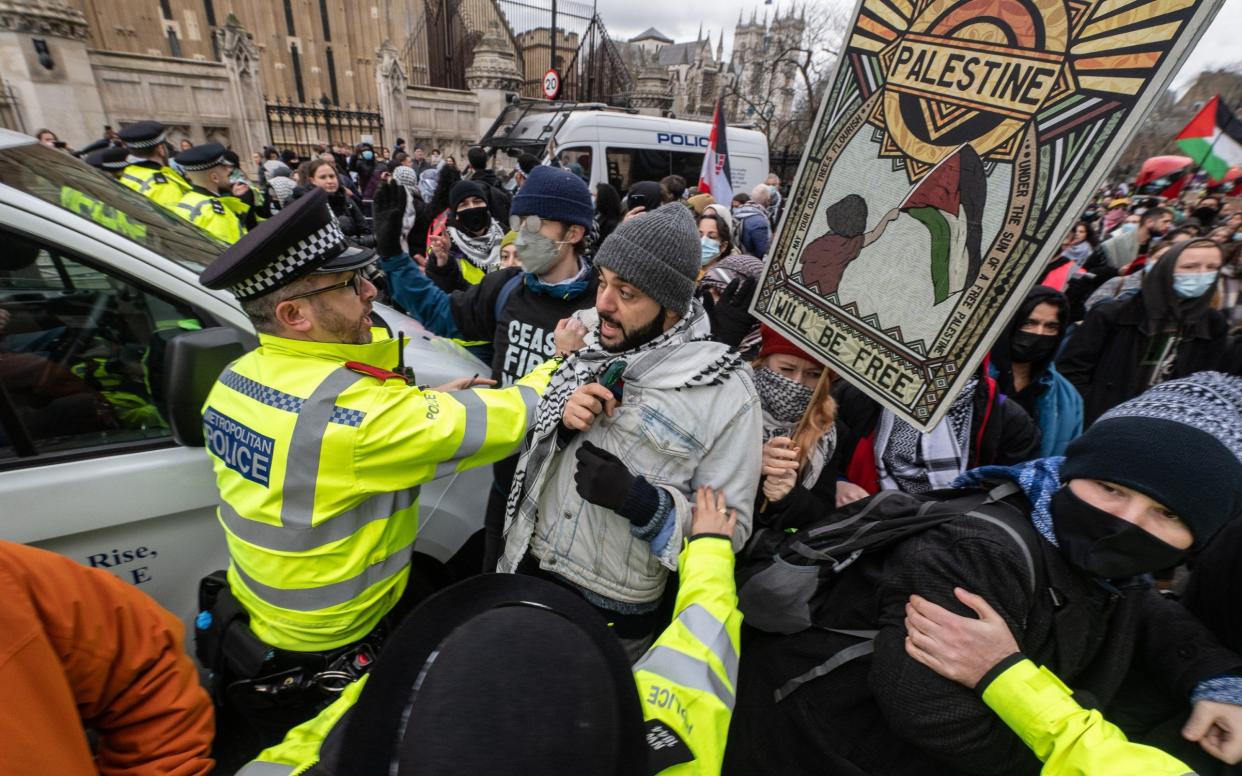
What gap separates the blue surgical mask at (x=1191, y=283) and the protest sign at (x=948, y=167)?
3.10 m

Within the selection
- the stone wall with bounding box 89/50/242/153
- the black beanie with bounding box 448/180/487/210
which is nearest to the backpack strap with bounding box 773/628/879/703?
the black beanie with bounding box 448/180/487/210

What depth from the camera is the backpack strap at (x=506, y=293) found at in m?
2.57

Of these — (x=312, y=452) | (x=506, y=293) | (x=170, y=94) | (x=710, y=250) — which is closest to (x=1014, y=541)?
(x=312, y=452)

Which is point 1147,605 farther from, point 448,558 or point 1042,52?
point 448,558

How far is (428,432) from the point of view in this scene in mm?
1404

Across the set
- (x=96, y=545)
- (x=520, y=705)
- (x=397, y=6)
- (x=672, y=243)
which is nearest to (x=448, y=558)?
(x=96, y=545)

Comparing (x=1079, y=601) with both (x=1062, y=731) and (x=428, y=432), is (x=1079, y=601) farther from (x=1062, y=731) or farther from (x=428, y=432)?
(x=428, y=432)

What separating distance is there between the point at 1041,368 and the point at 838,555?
1.92 m

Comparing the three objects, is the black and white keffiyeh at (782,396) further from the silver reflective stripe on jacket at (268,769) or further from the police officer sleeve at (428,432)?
the silver reflective stripe on jacket at (268,769)

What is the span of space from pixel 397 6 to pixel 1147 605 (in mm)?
37607

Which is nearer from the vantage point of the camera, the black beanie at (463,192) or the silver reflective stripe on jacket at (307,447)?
the silver reflective stripe on jacket at (307,447)

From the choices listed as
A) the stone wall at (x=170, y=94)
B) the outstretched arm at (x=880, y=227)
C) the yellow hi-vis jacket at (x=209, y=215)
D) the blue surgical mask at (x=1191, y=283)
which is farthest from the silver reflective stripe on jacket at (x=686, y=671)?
the stone wall at (x=170, y=94)

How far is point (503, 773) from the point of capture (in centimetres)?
59

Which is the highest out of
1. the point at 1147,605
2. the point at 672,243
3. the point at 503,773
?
the point at 672,243
